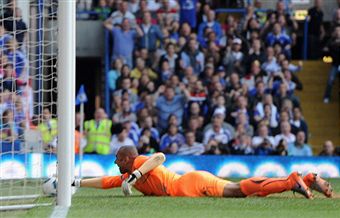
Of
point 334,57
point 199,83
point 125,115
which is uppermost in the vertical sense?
point 334,57

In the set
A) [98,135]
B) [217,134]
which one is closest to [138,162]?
[98,135]

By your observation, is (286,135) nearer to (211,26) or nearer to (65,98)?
(211,26)

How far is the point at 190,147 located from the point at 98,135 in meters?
1.75

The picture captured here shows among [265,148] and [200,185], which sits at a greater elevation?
[200,185]

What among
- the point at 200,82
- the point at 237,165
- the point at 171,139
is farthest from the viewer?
the point at 200,82

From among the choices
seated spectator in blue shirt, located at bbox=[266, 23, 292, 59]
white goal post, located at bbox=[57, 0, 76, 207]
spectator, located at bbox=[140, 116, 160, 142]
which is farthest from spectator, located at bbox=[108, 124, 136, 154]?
white goal post, located at bbox=[57, 0, 76, 207]

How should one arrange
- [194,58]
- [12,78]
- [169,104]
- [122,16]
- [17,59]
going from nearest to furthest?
[12,78] → [17,59] → [169,104] → [194,58] → [122,16]

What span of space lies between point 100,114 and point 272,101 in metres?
3.58

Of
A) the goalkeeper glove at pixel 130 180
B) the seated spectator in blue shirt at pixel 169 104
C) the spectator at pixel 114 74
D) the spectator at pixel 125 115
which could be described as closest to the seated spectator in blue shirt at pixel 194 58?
the seated spectator in blue shirt at pixel 169 104

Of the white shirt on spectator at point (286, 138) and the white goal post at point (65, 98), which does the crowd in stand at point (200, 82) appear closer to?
the white shirt on spectator at point (286, 138)

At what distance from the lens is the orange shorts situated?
12.1 meters

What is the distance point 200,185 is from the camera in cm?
1211

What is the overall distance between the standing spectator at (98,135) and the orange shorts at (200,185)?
319 inches

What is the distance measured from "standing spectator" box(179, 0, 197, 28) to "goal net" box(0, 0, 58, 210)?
6.01 meters
